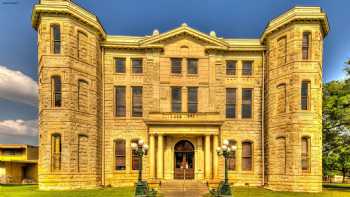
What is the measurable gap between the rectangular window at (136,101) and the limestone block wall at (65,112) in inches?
184

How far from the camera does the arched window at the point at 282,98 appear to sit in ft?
96.2

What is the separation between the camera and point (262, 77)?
32.5 meters

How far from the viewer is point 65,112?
89.1 feet

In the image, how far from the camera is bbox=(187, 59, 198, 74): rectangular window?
32.4m

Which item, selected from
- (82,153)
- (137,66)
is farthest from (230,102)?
(82,153)

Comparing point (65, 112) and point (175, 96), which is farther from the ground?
point (175, 96)

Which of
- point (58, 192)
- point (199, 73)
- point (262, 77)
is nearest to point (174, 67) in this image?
point (199, 73)

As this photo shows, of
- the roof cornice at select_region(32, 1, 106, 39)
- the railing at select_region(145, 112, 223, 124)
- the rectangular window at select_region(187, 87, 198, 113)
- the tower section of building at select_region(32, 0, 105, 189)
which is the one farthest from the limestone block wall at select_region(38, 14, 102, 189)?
the rectangular window at select_region(187, 87, 198, 113)

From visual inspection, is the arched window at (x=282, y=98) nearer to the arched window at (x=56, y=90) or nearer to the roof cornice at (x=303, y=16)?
the roof cornice at (x=303, y=16)

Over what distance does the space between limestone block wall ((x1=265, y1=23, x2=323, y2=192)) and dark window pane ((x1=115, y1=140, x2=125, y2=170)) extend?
12.8m

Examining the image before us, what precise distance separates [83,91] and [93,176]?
275 inches

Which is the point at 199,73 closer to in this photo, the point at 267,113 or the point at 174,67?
the point at 174,67

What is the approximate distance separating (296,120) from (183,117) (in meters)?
9.17

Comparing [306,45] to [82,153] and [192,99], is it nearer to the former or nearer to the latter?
[192,99]
